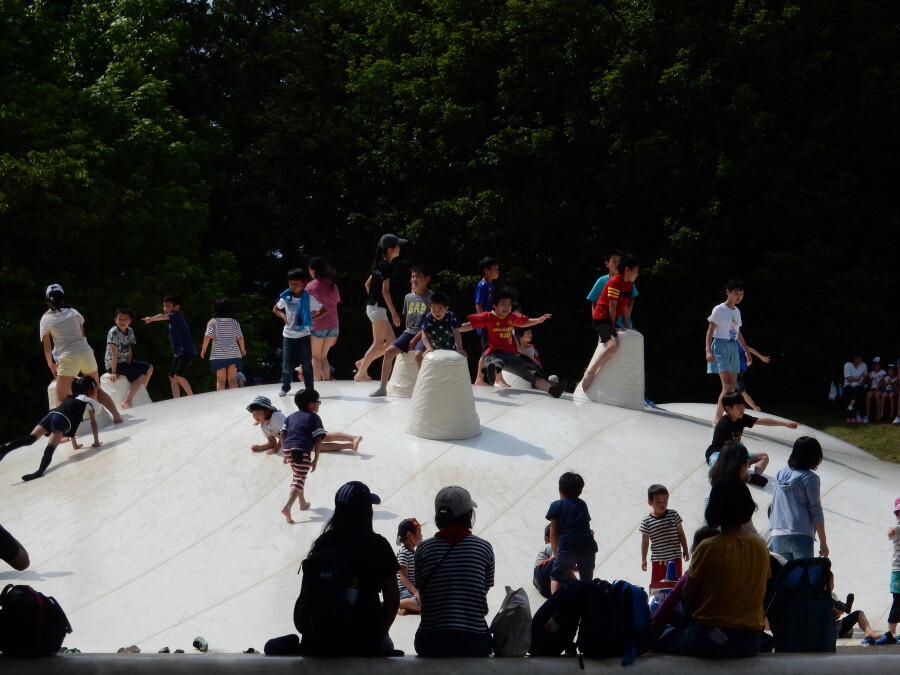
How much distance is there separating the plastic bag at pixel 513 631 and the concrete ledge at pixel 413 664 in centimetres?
31

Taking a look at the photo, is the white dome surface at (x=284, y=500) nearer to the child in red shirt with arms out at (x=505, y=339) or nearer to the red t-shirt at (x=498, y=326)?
the child in red shirt with arms out at (x=505, y=339)

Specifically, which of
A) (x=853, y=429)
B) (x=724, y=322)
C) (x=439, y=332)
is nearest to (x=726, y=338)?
(x=724, y=322)

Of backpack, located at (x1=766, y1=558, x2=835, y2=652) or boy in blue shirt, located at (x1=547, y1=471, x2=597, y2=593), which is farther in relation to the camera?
boy in blue shirt, located at (x1=547, y1=471, x2=597, y2=593)

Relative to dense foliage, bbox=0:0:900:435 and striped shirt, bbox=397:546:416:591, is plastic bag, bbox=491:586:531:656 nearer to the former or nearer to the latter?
striped shirt, bbox=397:546:416:591

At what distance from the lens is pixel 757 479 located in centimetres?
1164

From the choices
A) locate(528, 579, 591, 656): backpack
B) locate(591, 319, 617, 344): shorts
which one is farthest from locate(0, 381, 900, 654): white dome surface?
locate(528, 579, 591, 656): backpack

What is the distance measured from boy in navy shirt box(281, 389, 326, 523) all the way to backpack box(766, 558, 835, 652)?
5.48 metres

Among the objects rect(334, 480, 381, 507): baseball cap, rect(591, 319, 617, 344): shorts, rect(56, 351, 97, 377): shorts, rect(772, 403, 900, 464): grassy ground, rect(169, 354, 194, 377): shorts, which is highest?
rect(591, 319, 617, 344): shorts

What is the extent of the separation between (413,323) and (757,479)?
4.63 meters

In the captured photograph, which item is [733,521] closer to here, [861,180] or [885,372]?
[885,372]

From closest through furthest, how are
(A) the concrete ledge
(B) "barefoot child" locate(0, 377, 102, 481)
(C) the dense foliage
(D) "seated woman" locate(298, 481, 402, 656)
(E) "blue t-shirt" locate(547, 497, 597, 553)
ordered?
(A) the concrete ledge, (D) "seated woman" locate(298, 481, 402, 656), (E) "blue t-shirt" locate(547, 497, 597, 553), (B) "barefoot child" locate(0, 377, 102, 481), (C) the dense foliage

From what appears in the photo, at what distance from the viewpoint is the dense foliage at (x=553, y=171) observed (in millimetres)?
24953

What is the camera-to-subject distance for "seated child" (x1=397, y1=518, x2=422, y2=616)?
9.01 m

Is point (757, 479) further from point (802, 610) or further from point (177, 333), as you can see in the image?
point (177, 333)
